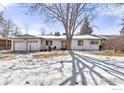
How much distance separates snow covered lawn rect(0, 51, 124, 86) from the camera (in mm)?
4566

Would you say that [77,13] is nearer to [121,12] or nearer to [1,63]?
[121,12]

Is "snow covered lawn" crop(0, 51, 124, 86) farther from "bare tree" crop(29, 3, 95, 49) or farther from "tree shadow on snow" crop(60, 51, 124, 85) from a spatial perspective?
"bare tree" crop(29, 3, 95, 49)

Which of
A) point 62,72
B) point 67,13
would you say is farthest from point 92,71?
point 67,13

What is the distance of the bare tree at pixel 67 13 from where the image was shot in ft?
21.4

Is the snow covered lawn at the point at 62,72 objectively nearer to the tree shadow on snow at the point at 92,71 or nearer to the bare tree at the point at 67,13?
the tree shadow on snow at the point at 92,71

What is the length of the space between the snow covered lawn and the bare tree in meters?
1.56

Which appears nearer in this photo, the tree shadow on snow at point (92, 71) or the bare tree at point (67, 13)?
the tree shadow on snow at point (92, 71)

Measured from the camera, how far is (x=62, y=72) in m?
5.14

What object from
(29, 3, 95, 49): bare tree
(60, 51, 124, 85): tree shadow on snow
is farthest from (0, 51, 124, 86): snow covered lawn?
(29, 3, 95, 49): bare tree

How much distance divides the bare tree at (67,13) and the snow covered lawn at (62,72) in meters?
1.56

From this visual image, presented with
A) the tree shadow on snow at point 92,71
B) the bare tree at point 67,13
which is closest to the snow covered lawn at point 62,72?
the tree shadow on snow at point 92,71

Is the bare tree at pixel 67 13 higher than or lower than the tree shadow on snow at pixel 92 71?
higher

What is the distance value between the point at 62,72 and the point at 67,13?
3.79 m

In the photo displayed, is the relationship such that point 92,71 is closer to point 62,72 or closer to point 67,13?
point 62,72
